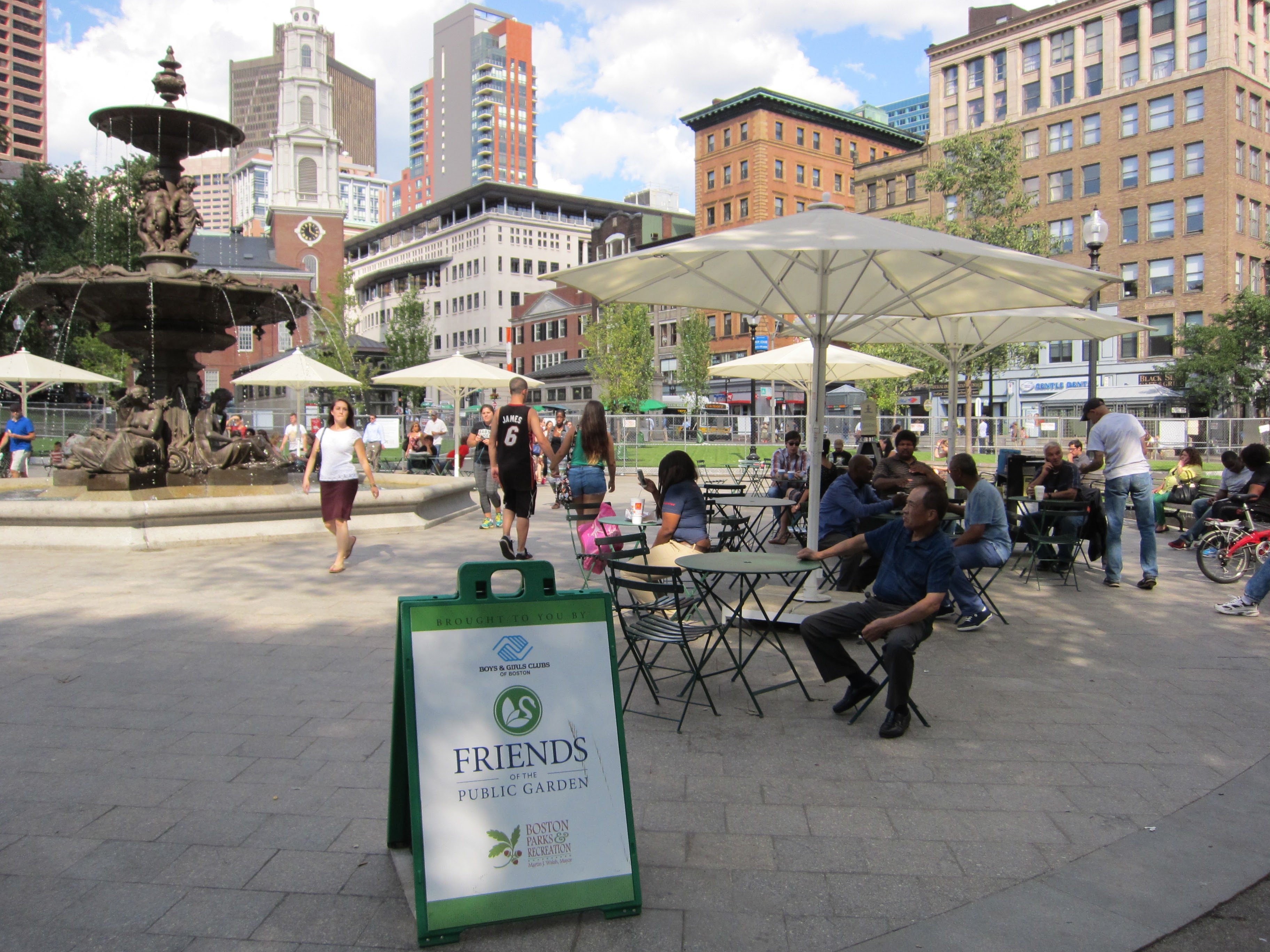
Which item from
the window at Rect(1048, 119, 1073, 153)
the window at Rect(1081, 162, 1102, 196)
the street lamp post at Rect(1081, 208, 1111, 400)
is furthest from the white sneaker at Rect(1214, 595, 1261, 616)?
the window at Rect(1048, 119, 1073, 153)

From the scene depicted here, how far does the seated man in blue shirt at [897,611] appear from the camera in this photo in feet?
15.2

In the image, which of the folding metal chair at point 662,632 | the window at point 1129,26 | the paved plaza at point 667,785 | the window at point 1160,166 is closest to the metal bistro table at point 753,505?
the paved plaza at point 667,785

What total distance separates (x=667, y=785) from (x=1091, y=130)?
59.9 m

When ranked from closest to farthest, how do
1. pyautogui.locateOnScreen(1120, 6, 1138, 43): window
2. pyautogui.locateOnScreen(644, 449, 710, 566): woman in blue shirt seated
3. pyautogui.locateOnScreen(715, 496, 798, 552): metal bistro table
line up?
pyautogui.locateOnScreen(644, 449, 710, 566): woman in blue shirt seated
pyautogui.locateOnScreen(715, 496, 798, 552): metal bistro table
pyautogui.locateOnScreen(1120, 6, 1138, 43): window

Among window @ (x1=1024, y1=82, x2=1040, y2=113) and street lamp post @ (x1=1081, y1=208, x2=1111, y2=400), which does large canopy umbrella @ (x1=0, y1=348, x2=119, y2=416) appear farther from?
window @ (x1=1024, y1=82, x2=1040, y2=113)

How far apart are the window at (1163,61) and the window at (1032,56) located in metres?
6.78

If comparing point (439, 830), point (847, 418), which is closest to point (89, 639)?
point (439, 830)

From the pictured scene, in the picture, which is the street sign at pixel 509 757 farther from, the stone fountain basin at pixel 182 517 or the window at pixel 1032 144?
the window at pixel 1032 144

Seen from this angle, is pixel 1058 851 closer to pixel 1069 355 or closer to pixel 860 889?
pixel 860 889

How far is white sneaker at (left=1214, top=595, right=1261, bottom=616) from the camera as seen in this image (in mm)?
7469

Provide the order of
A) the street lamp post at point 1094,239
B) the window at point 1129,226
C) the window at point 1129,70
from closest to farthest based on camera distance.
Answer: the street lamp post at point 1094,239 < the window at point 1129,226 < the window at point 1129,70

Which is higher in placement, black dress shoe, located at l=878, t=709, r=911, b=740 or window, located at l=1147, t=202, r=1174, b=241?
window, located at l=1147, t=202, r=1174, b=241

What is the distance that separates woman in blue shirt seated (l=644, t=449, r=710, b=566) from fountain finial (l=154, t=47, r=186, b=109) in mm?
10805

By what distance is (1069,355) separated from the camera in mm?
53250
